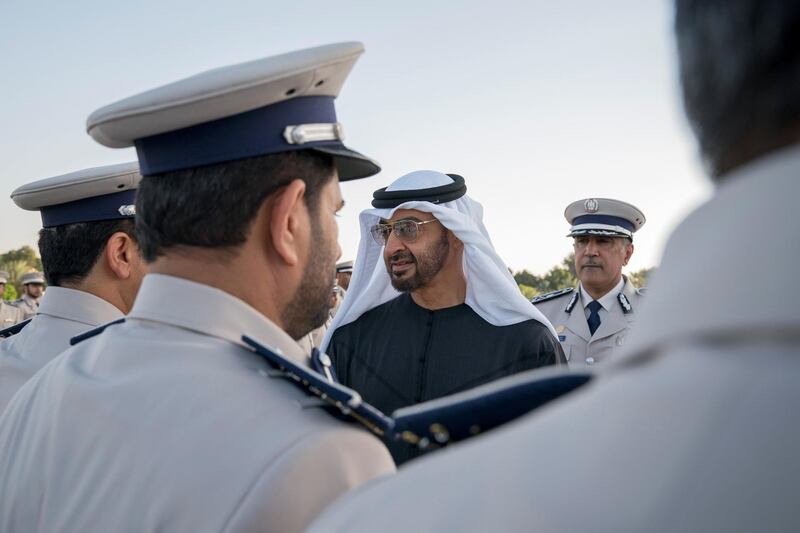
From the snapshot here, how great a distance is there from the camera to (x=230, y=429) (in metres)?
1.45

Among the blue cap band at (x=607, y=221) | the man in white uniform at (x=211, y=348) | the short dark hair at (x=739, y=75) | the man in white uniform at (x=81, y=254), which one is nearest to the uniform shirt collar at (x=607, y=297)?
the blue cap band at (x=607, y=221)

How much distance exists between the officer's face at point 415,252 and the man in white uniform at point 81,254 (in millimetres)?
1816

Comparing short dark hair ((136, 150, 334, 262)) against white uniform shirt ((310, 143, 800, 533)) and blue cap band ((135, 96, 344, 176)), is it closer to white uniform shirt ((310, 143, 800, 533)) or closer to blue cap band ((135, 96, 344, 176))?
blue cap band ((135, 96, 344, 176))

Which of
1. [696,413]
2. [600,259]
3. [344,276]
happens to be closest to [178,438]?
[696,413]

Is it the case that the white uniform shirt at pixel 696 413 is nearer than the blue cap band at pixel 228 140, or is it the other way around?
the white uniform shirt at pixel 696 413

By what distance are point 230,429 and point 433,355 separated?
324 cm

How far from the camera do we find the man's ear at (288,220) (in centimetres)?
180

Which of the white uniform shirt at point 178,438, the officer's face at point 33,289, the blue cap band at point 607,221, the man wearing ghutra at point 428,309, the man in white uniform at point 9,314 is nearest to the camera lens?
the white uniform shirt at point 178,438

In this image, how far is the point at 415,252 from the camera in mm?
5086

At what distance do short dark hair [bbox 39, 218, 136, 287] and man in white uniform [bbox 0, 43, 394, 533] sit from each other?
173cm

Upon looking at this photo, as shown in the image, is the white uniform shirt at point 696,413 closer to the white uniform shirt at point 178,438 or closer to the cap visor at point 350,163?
the white uniform shirt at point 178,438

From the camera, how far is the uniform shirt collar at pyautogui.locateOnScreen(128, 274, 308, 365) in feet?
5.65

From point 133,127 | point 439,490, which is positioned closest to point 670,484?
point 439,490

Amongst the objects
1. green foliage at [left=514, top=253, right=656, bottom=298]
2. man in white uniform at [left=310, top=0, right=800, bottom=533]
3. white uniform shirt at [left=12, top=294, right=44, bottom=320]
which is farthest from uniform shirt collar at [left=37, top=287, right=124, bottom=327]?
green foliage at [left=514, top=253, right=656, bottom=298]
